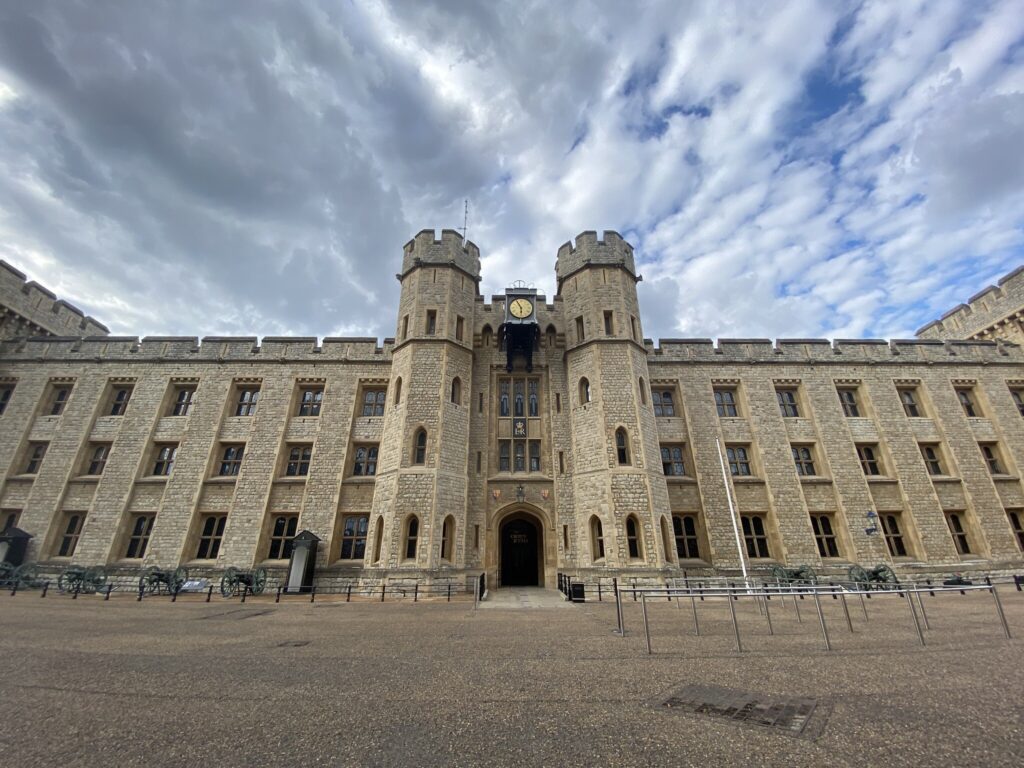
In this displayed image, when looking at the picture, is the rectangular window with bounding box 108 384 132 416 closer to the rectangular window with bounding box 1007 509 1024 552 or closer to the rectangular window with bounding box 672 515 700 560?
the rectangular window with bounding box 672 515 700 560

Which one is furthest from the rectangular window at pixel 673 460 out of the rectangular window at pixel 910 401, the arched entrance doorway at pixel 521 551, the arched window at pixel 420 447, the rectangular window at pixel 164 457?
the rectangular window at pixel 164 457

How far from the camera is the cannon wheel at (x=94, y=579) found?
1471 cm

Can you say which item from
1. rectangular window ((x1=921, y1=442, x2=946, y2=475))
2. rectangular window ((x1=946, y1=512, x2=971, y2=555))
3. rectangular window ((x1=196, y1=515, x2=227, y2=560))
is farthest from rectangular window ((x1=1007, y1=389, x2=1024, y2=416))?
rectangular window ((x1=196, y1=515, x2=227, y2=560))

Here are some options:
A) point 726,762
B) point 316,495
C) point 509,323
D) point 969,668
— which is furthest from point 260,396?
point 969,668

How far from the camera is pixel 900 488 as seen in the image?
17953 mm

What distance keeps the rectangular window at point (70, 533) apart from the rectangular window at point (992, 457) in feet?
133

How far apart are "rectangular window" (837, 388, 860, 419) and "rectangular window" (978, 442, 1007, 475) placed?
219 inches

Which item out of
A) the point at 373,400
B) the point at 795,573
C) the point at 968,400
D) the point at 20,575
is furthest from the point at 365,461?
the point at 968,400

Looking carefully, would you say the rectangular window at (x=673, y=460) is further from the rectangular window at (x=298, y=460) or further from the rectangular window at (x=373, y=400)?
the rectangular window at (x=298, y=460)

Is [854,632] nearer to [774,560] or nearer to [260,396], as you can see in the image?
[774,560]

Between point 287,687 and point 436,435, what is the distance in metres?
11.7

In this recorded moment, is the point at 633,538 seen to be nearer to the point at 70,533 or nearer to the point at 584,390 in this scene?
the point at 584,390

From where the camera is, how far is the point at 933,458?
62.7 feet

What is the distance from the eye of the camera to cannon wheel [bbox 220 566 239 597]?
14.7 m
